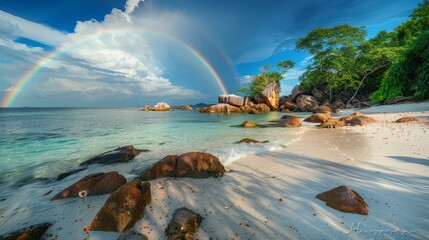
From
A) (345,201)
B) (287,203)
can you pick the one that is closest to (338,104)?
(345,201)

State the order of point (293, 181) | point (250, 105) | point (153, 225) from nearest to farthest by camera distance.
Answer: point (153, 225)
point (293, 181)
point (250, 105)

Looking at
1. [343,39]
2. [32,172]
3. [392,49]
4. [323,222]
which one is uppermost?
[343,39]

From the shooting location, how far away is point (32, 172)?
6906 mm

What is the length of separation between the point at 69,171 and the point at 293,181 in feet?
24.9

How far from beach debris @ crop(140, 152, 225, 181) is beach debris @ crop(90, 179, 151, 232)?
163 centimetres

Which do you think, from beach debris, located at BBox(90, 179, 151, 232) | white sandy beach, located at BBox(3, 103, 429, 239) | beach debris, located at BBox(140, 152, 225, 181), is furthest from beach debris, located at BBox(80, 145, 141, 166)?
beach debris, located at BBox(90, 179, 151, 232)

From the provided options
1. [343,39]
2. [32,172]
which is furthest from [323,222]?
[343,39]

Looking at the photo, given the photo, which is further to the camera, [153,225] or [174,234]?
[153,225]

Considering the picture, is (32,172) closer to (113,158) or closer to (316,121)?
(113,158)

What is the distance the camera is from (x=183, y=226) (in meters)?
2.79

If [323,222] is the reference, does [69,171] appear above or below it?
below

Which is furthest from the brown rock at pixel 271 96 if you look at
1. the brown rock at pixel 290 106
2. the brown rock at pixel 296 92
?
the brown rock at pixel 296 92

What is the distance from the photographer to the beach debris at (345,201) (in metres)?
3.00

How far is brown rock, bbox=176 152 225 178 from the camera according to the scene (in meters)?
5.05
